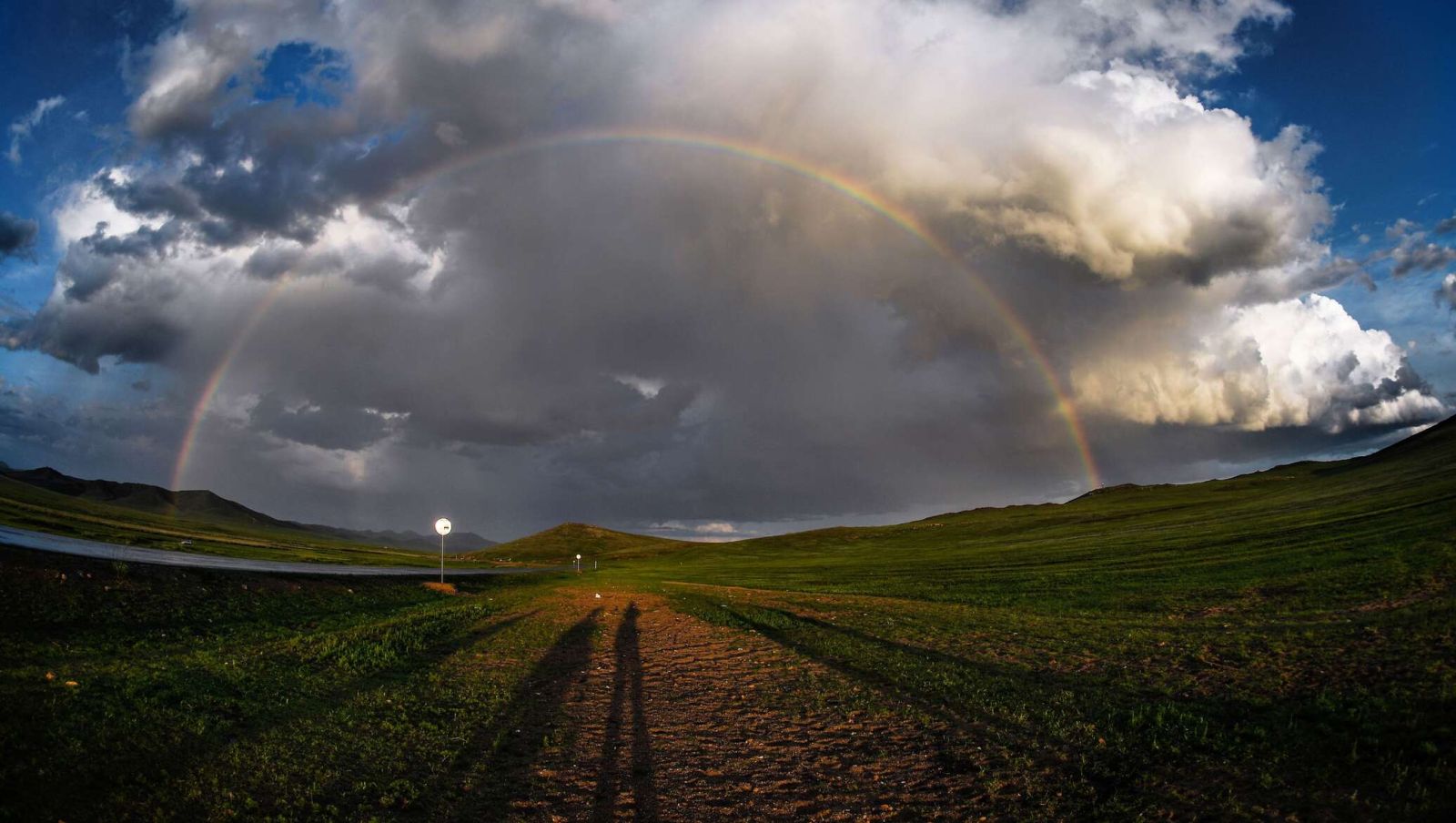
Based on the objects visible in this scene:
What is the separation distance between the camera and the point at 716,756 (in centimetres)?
1130

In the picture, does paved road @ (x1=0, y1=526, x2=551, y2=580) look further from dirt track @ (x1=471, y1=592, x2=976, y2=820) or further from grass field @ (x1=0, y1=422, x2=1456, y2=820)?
dirt track @ (x1=471, y1=592, x2=976, y2=820)

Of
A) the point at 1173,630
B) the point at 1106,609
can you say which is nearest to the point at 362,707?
the point at 1173,630

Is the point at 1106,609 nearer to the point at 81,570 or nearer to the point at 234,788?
the point at 234,788

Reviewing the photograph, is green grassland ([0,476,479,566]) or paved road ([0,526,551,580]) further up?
paved road ([0,526,551,580])

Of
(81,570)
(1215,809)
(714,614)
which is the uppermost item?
(81,570)

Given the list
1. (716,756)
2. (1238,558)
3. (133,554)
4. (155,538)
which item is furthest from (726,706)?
(155,538)

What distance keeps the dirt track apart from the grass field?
0.06 metres

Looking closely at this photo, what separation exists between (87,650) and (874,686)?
1846 cm

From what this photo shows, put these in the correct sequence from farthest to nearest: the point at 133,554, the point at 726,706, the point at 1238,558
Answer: the point at 1238,558 → the point at 133,554 → the point at 726,706

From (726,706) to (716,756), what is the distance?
3.47 m

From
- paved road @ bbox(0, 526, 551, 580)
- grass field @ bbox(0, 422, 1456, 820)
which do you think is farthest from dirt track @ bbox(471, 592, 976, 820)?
paved road @ bbox(0, 526, 551, 580)

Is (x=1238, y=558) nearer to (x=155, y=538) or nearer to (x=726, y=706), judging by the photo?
(x=726, y=706)

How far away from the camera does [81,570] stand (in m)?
22.3

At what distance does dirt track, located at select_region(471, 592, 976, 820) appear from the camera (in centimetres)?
911
